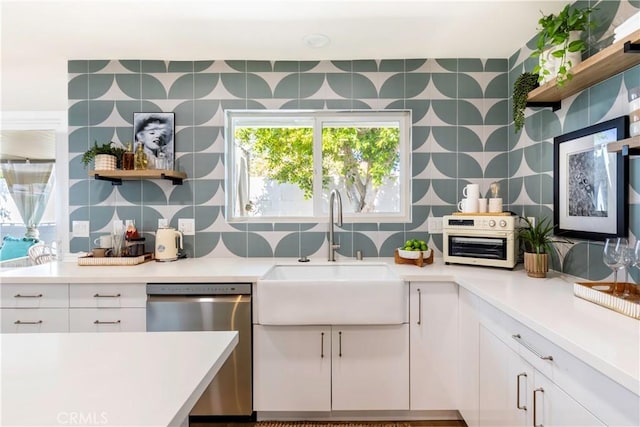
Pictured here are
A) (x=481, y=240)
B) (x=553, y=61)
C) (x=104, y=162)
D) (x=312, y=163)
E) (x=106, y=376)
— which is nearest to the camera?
(x=106, y=376)

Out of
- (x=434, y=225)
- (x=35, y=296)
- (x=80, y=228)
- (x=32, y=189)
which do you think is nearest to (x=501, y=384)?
(x=434, y=225)

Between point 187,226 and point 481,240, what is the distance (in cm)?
204

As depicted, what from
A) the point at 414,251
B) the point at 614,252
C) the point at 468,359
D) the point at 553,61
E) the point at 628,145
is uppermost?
the point at 553,61

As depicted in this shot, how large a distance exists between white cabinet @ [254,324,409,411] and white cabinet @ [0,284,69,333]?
1149mm

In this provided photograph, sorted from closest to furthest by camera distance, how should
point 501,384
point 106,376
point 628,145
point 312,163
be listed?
1. point 106,376
2. point 628,145
3. point 501,384
4. point 312,163

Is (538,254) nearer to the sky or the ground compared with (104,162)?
nearer to the ground

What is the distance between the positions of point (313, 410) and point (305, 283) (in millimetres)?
745

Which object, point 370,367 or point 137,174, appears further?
point 137,174

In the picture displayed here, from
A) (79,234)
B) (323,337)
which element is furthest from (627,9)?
(79,234)

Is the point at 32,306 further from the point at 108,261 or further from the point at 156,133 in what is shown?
the point at 156,133

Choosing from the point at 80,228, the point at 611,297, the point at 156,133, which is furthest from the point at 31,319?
the point at 611,297

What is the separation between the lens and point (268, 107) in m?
2.56

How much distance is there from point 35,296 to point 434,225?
8.49 feet

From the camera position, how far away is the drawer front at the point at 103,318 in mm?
1962
